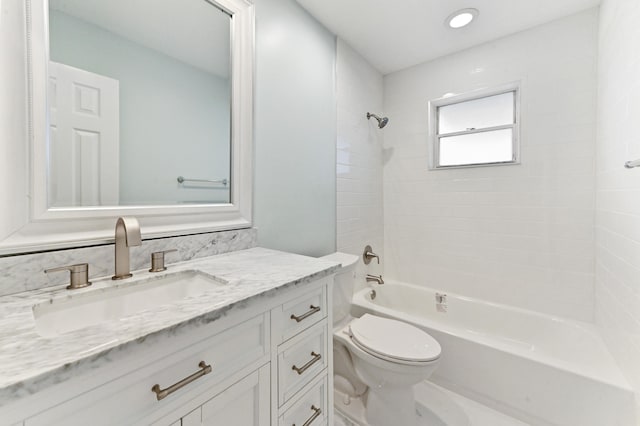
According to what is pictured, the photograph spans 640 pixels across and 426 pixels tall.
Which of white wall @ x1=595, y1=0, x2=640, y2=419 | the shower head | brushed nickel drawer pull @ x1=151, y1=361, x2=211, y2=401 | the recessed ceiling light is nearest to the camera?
brushed nickel drawer pull @ x1=151, y1=361, x2=211, y2=401

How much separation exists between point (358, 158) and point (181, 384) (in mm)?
1978

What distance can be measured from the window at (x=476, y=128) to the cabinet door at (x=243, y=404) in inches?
84.7

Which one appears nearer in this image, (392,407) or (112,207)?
(112,207)

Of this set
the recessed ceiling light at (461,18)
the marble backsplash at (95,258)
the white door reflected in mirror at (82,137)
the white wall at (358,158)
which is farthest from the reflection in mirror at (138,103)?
the recessed ceiling light at (461,18)

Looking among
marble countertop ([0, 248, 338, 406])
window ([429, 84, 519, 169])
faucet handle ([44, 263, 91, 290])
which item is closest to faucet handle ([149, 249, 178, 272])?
marble countertop ([0, 248, 338, 406])

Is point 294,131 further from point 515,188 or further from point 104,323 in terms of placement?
point 515,188

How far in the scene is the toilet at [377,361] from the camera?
4.22 ft

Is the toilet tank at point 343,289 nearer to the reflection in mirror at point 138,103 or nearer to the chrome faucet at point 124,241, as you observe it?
the reflection in mirror at point 138,103

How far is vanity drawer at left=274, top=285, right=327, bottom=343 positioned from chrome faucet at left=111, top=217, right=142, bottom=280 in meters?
0.51

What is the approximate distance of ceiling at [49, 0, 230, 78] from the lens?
961 mm

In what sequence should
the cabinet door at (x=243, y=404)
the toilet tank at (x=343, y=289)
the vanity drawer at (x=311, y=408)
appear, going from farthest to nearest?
the toilet tank at (x=343, y=289), the vanity drawer at (x=311, y=408), the cabinet door at (x=243, y=404)

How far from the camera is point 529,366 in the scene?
1375 millimetres

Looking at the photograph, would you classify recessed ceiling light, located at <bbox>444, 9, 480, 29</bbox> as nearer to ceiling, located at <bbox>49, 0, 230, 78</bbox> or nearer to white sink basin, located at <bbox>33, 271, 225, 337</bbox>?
ceiling, located at <bbox>49, 0, 230, 78</bbox>

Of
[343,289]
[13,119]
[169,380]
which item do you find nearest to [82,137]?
[13,119]
